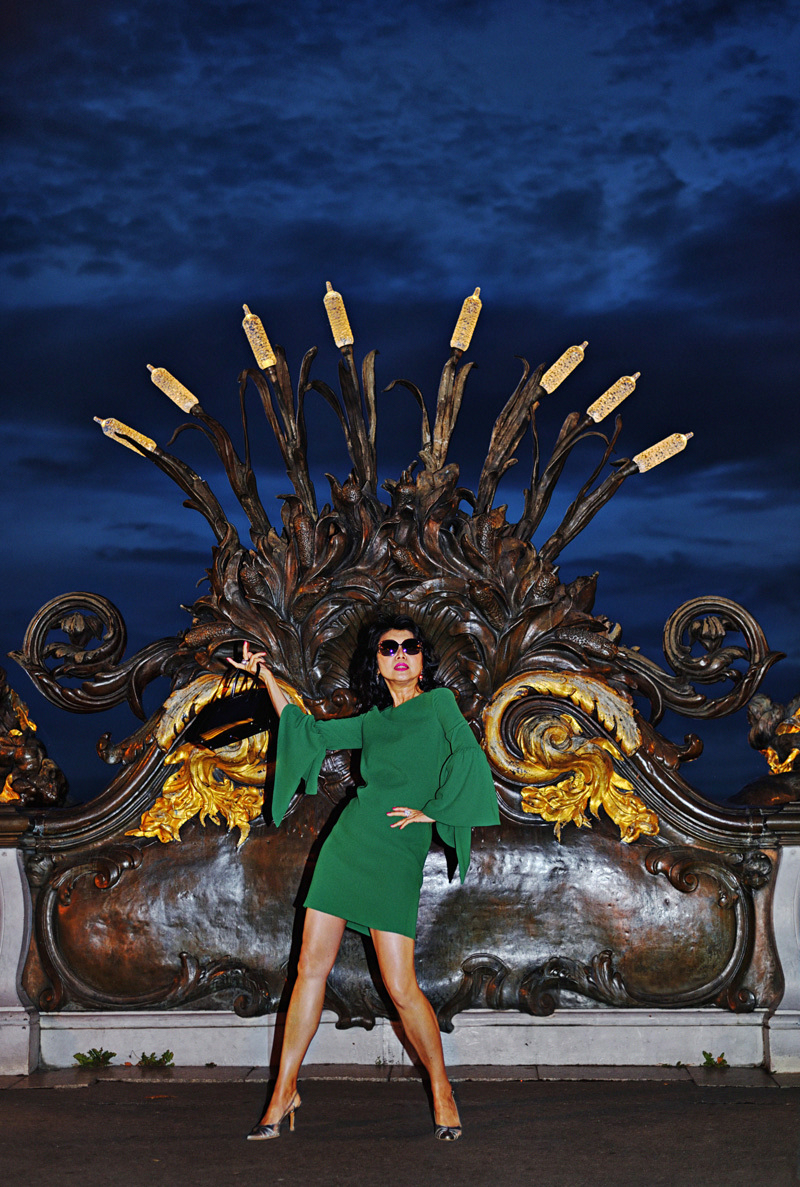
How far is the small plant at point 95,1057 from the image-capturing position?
203 inches

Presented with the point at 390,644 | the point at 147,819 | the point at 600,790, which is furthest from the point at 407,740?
the point at 147,819

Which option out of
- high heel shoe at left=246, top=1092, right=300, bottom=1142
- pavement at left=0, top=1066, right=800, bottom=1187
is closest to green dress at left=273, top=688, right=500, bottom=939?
high heel shoe at left=246, top=1092, right=300, bottom=1142

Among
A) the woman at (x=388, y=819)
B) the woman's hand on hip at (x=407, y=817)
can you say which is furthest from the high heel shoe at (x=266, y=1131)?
the woman's hand on hip at (x=407, y=817)

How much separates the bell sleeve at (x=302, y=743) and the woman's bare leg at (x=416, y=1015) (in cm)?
68

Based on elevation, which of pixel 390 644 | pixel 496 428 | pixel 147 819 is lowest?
pixel 147 819

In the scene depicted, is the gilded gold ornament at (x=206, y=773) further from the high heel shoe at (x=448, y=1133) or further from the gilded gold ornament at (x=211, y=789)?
the high heel shoe at (x=448, y=1133)

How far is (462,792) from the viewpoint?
4.20 m

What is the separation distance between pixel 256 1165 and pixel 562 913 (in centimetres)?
→ 184

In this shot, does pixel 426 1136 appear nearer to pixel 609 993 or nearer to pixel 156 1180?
pixel 156 1180

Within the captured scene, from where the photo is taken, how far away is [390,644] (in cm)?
433

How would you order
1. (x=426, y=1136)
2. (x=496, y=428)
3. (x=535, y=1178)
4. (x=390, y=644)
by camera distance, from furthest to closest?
1. (x=496, y=428)
2. (x=390, y=644)
3. (x=426, y=1136)
4. (x=535, y=1178)

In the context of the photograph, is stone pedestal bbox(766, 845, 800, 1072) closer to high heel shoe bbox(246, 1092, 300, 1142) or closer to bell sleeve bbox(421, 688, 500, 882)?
bell sleeve bbox(421, 688, 500, 882)

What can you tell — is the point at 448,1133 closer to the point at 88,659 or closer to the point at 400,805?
the point at 400,805

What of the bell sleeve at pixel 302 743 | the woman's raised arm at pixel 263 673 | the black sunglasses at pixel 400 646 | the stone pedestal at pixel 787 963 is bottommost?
the stone pedestal at pixel 787 963
